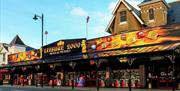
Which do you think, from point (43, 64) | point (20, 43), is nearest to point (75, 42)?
point (43, 64)

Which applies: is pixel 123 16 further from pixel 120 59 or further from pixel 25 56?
pixel 25 56

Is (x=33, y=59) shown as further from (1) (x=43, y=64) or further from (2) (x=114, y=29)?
(2) (x=114, y=29)

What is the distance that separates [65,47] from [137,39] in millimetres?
12053

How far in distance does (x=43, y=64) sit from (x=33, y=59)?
7.97 meters

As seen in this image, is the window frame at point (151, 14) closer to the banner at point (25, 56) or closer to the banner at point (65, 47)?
the banner at point (65, 47)

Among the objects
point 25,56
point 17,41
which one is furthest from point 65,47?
point 17,41

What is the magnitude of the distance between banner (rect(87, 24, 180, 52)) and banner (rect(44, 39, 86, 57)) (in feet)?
4.31

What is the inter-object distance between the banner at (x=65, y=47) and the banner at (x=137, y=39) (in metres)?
1.31

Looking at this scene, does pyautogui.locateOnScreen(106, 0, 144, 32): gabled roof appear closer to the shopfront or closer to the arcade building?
the arcade building

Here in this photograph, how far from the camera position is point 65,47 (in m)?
42.8

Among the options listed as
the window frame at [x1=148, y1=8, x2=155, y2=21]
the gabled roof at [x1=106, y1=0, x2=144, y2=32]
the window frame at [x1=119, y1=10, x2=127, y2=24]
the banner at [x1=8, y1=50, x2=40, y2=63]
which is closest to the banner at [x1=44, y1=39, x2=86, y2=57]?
the banner at [x1=8, y1=50, x2=40, y2=63]

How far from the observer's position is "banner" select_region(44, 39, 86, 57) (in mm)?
40372

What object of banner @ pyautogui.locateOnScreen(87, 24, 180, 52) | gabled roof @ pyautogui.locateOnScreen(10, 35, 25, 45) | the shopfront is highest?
gabled roof @ pyautogui.locateOnScreen(10, 35, 25, 45)

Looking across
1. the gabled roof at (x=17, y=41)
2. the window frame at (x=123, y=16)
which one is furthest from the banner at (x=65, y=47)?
the gabled roof at (x=17, y=41)
